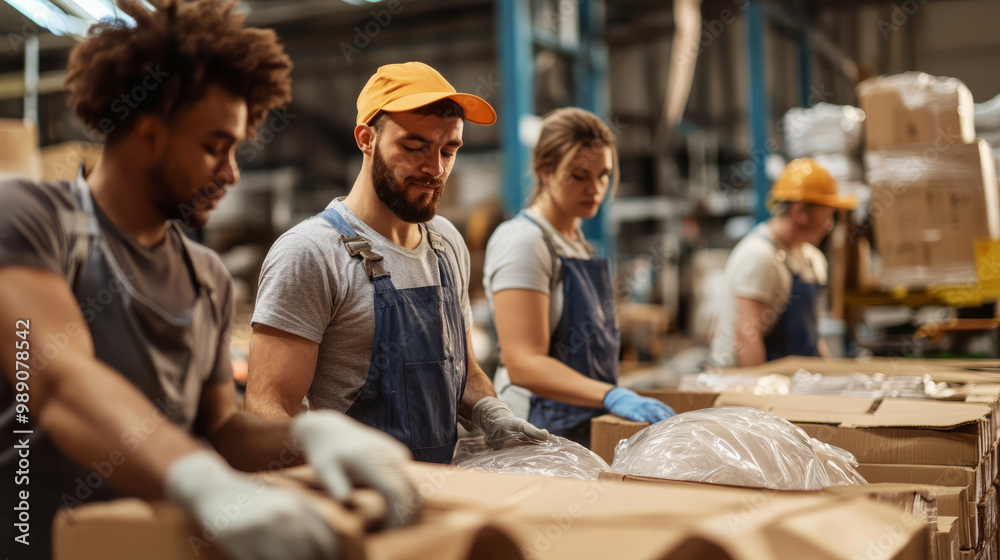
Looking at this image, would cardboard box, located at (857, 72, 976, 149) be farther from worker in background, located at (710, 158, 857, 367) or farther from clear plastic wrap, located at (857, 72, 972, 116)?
worker in background, located at (710, 158, 857, 367)

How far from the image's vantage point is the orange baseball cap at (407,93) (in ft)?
5.70

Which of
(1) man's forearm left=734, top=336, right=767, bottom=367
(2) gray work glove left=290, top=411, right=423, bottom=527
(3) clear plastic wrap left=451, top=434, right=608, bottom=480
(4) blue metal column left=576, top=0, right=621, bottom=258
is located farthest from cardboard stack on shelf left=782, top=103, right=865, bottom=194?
(2) gray work glove left=290, top=411, right=423, bottom=527

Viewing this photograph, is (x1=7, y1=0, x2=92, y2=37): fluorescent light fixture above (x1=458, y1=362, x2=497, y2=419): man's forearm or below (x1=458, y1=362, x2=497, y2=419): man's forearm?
above

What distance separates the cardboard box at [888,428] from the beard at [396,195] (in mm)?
760

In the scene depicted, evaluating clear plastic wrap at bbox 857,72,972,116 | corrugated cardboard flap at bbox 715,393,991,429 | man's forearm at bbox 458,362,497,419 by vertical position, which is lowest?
corrugated cardboard flap at bbox 715,393,991,429

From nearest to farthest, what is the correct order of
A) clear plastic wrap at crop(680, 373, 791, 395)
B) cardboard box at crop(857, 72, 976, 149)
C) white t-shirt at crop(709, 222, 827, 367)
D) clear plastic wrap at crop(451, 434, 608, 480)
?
clear plastic wrap at crop(451, 434, 608, 480) < clear plastic wrap at crop(680, 373, 791, 395) < white t-shirt at crop(709, 222, 827, 367) < cardboard box at crop(857, 72, 976, 149)

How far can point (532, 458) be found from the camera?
1688 mm

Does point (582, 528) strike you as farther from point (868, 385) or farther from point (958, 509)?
point (868, 385)

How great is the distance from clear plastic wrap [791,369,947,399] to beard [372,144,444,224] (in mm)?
1454

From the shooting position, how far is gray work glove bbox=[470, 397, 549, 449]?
184 cm

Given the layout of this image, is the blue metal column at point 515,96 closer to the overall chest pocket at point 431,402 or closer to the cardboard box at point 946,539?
the overall chest pocket at point 431,402

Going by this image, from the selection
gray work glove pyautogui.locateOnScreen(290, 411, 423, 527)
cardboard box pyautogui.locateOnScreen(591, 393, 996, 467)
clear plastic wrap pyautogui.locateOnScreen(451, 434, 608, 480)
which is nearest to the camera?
gray work glove pyautogui.locateOnScreen(290, 411, 423, 527)

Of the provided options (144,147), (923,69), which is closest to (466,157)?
(923,69)

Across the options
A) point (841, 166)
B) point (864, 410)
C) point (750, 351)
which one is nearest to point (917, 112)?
point (841, 166)
